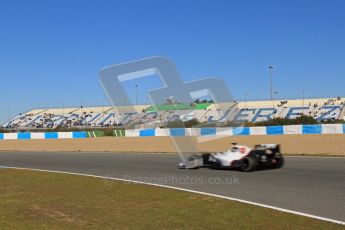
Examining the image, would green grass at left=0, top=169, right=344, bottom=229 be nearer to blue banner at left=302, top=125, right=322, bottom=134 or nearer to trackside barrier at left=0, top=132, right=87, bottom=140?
blue banner at left=302, top=125, right=322, bottom=134

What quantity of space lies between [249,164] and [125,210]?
20.8ft

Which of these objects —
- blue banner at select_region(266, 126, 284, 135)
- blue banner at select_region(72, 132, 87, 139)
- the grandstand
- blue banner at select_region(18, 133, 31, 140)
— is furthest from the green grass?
the grandstand

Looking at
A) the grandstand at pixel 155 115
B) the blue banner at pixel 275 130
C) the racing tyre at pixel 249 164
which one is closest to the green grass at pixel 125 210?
the racing tyre at pixel 249 164

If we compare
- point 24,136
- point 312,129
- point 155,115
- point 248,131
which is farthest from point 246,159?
point 155,115

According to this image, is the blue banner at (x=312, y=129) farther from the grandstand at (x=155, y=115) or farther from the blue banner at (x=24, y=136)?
the blue banner at (x=24, y=136)

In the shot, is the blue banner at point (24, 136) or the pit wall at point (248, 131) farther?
the blue banner at point (24, 136)

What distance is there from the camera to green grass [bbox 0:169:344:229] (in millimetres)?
6668

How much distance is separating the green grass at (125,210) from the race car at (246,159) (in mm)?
3978

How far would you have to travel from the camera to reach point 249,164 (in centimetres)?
1352

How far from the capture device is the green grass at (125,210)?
6.67 m

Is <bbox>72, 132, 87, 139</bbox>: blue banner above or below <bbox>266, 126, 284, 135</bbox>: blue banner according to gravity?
below

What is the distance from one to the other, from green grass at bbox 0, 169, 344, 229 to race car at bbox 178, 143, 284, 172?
3.98 metres

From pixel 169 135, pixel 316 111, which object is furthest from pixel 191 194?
pixel 316 111

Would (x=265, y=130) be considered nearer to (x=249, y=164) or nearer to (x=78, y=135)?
(x=249, y=164)
